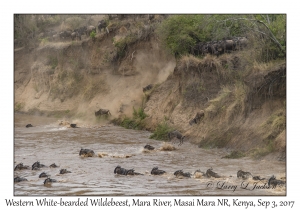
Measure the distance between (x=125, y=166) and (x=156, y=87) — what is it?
37.3ft

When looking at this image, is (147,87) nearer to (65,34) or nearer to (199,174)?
(65,34)

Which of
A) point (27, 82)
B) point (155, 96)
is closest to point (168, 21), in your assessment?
point (155, 96)

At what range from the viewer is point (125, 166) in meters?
17.4

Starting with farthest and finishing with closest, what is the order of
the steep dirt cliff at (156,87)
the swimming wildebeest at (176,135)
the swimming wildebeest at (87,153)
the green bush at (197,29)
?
the green bush at (197,29)
the swimming wildebeest at (176,135)
the swimming wildebeest at (87,153)
the steep dirt cliff at (156,87)

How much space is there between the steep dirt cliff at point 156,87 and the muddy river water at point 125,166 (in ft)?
3.95

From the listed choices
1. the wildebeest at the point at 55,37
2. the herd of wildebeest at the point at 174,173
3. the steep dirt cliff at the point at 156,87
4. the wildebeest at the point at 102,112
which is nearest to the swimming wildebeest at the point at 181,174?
the herd of wildebeest at the point at 174,173

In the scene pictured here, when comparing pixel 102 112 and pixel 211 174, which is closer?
pixel 211 174

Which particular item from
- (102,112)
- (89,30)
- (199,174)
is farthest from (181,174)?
(89,30)

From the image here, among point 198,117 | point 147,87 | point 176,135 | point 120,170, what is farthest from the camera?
point 147,87

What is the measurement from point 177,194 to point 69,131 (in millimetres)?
14287

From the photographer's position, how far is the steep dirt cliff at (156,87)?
1880 centimetres

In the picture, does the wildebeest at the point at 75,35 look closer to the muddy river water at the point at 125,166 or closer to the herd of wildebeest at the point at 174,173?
the muddy river water at the point at 125,166

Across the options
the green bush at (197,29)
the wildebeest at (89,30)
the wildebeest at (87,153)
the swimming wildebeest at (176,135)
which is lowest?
the wildebeest at (87,153)

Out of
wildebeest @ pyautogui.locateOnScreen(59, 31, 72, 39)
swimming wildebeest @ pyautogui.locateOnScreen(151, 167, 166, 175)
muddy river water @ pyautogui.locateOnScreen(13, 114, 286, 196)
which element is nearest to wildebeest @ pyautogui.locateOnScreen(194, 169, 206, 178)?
muddy river water @ pyautogui.locateOnScreen(13, 114, 286, 196)
